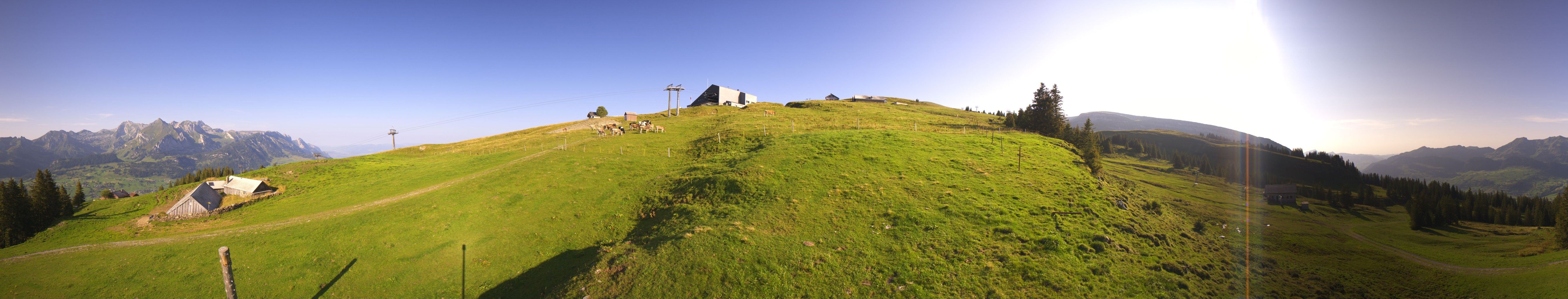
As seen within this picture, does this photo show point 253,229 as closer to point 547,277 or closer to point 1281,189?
point 547,277

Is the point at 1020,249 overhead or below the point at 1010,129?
below

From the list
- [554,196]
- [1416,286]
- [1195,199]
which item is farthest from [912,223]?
[1195,199]

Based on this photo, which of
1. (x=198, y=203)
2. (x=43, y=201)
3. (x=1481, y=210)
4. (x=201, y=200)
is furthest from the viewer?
(x=201, y=200)

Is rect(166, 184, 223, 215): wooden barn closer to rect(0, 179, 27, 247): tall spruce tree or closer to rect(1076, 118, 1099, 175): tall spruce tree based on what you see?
rect(0, 179, 27, 247): tall spruce tree

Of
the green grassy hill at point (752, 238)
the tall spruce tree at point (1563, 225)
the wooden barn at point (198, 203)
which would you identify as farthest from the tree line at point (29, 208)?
the tall spruce tree at point (1563, 225)

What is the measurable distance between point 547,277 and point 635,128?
37544 mm

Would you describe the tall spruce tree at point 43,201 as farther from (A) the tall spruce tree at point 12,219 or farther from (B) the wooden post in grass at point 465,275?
(B) the wooden post in grass at point 465,275

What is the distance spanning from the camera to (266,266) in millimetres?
19000

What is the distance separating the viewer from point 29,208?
24281mm

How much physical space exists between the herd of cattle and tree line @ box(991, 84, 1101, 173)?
41875mm

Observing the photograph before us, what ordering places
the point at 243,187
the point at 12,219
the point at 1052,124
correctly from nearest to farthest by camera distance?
the point at 12,219
the point at 243,187
the point at 1052,124

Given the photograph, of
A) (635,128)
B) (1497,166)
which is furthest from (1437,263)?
(1497,166)

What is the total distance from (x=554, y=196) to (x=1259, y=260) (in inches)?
1391

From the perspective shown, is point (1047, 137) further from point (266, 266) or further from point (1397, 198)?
point (266, 266)
